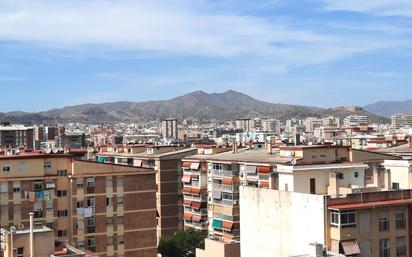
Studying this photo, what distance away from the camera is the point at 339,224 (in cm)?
2898

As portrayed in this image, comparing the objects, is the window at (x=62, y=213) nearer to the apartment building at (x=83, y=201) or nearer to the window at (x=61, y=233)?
the apartment building at (x=83, y=201)

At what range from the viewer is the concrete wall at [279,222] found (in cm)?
3025

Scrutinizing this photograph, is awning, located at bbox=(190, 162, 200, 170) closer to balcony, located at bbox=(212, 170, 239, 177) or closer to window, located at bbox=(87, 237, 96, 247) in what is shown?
balcony, located at bbox=(212, 170, 239, 177)

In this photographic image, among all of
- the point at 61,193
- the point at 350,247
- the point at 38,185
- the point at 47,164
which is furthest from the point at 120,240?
the point at 350,247

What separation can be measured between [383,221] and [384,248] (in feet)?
4.11

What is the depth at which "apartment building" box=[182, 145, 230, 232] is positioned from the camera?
2449 inches

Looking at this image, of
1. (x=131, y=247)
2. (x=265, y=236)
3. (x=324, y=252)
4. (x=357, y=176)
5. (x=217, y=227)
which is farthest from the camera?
(x=217, y=227)

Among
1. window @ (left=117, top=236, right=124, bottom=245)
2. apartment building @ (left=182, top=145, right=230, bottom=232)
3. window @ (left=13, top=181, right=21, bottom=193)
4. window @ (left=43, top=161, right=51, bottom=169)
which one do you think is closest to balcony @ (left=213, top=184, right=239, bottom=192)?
apartment building @ (left=182, top=145, right=230, bottom=232)

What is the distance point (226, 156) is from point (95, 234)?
20.3 m

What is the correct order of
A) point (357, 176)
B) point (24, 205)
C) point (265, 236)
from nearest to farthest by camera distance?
point (265, 236)
point (357, 176)
point (24, 205)

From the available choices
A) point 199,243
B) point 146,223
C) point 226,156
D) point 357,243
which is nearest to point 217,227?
point 199,243

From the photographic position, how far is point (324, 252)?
2798cm

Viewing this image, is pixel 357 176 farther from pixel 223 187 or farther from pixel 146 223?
pixel 223 187

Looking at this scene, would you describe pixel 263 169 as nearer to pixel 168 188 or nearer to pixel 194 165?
pixel 194 165
